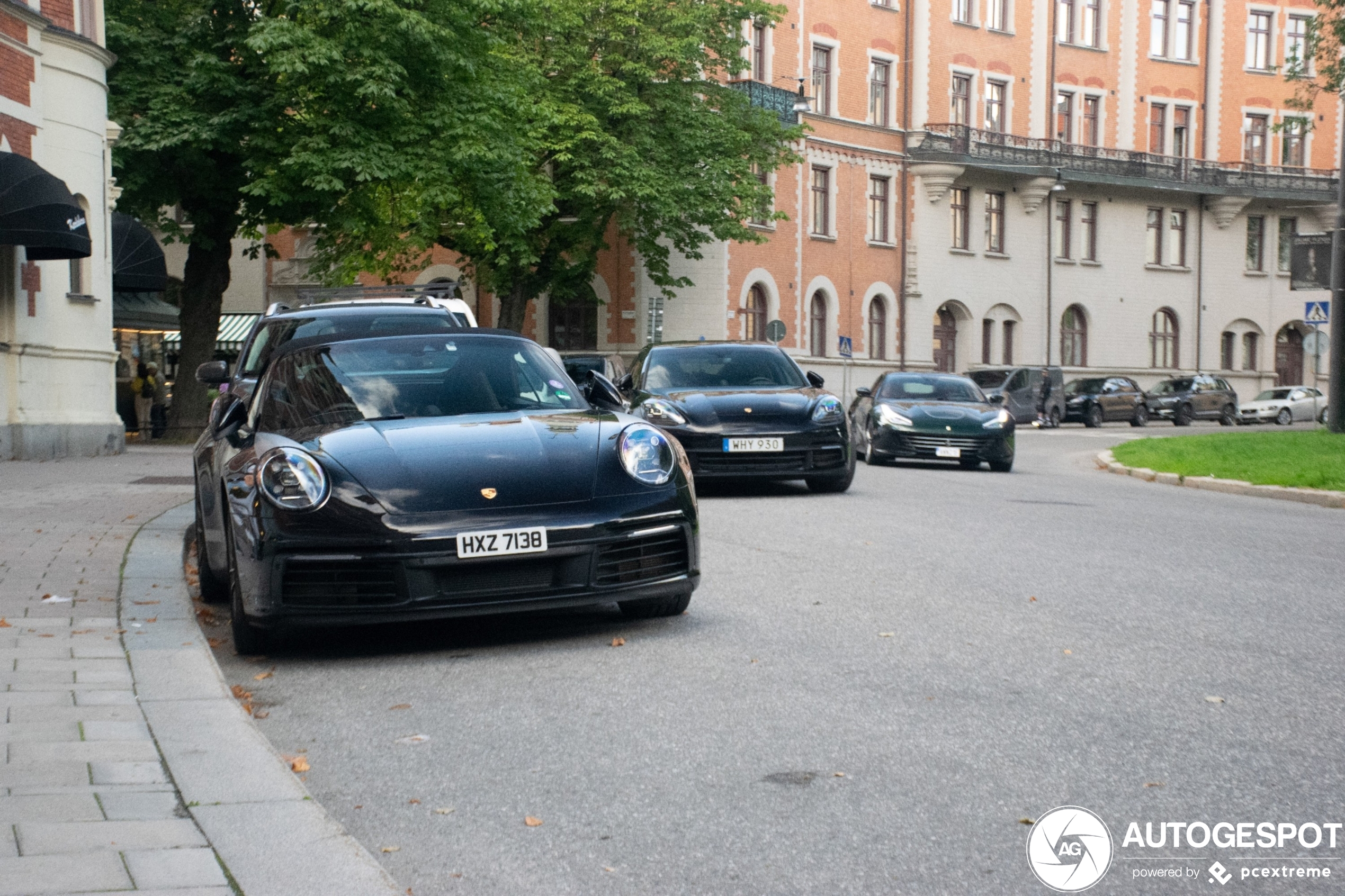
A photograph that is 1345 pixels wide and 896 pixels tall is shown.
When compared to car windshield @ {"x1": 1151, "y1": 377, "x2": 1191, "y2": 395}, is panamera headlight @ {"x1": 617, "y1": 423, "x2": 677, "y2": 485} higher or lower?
higher

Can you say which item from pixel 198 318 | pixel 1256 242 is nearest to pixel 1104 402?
pixel 1256 242

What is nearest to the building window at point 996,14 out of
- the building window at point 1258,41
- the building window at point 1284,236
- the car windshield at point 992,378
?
the building window at point 1258,41

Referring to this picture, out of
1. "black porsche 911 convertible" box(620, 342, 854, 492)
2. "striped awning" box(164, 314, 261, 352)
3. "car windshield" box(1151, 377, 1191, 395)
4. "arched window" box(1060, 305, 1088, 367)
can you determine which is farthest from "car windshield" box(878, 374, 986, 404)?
"arched window" box(1060, 305, 1088, 367)

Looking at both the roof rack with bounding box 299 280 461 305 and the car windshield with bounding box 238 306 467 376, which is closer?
the car windshield with bounding box 238 306 467 376

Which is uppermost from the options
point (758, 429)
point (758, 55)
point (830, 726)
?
point (758, 55)

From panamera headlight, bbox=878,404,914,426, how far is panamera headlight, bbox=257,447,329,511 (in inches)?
572

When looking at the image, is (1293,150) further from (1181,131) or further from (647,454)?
(647,454)

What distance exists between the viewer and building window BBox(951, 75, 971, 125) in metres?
55.5

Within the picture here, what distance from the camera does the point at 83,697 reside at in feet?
18.0

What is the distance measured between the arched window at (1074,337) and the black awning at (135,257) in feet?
123

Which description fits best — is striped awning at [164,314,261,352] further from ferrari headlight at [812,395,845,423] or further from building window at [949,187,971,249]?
ferrari headlight at [812,395,845,423]

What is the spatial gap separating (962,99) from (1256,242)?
15.8m

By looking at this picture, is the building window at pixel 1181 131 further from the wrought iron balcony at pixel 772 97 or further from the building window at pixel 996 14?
the wrought iron balcony at pixel 772 97

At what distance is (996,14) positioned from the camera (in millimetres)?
56844
